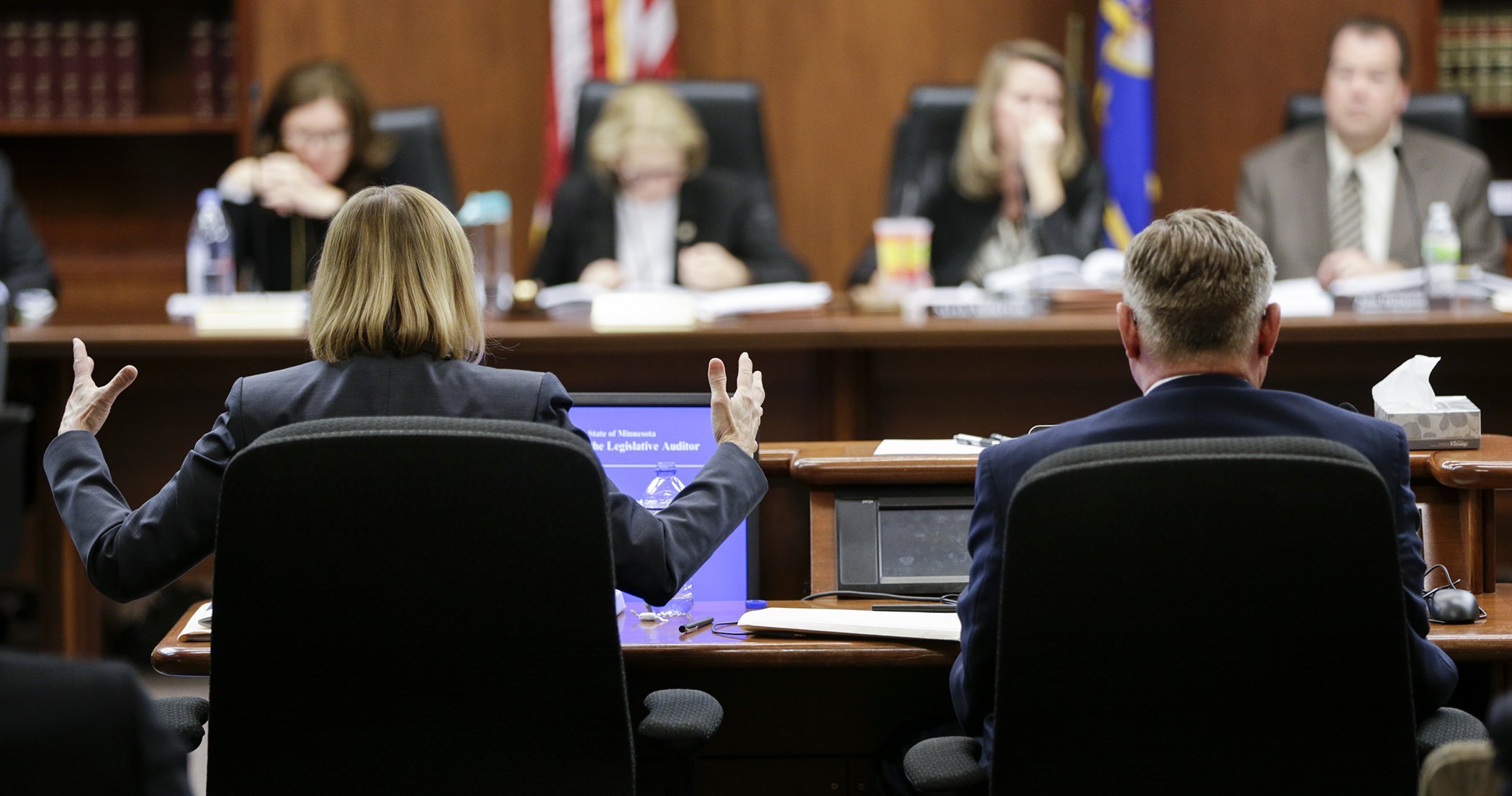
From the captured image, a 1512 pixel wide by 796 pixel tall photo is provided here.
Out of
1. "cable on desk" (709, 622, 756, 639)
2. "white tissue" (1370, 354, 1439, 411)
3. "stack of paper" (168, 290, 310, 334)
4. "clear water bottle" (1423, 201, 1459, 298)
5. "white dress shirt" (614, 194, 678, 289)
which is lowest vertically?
"cable on desk" (709, 622, 756, 639)

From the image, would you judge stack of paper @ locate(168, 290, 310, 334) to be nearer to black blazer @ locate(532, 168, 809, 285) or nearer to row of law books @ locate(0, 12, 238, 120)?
black blazer @ locate(532, 168, 809, 285)

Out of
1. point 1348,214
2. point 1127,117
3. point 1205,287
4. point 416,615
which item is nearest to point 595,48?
point 1127,117

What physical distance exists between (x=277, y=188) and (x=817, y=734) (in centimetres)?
226

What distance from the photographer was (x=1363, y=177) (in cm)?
384

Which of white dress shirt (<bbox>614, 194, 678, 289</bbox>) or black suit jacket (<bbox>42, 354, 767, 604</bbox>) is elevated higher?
white dress shirt (<bbox>614, 194, 678, 289</bbox>)

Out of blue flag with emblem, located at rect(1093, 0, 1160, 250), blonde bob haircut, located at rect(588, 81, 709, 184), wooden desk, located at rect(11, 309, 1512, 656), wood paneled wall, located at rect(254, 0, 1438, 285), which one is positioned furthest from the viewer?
wood paneled wall, located at rect(254, 0, 1438, 285)

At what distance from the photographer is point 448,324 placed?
1501 mm

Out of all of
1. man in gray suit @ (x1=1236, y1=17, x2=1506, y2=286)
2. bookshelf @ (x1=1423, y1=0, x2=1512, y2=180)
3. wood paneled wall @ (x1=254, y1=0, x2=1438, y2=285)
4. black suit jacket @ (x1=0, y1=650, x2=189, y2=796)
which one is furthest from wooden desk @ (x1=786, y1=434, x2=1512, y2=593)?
bookshelf @ (x1=1423, y1=0, x2=1512, y2=180)

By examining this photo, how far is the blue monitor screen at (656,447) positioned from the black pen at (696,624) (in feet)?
0.52

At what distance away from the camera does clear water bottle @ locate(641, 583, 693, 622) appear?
1706 millimetres

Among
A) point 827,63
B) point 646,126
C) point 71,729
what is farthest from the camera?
point 827,63

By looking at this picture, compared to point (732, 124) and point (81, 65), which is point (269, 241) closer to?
point (732, 124)

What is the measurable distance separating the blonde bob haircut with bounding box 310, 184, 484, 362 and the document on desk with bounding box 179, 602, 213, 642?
37 cm

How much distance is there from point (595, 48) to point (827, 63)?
2.78 ft
